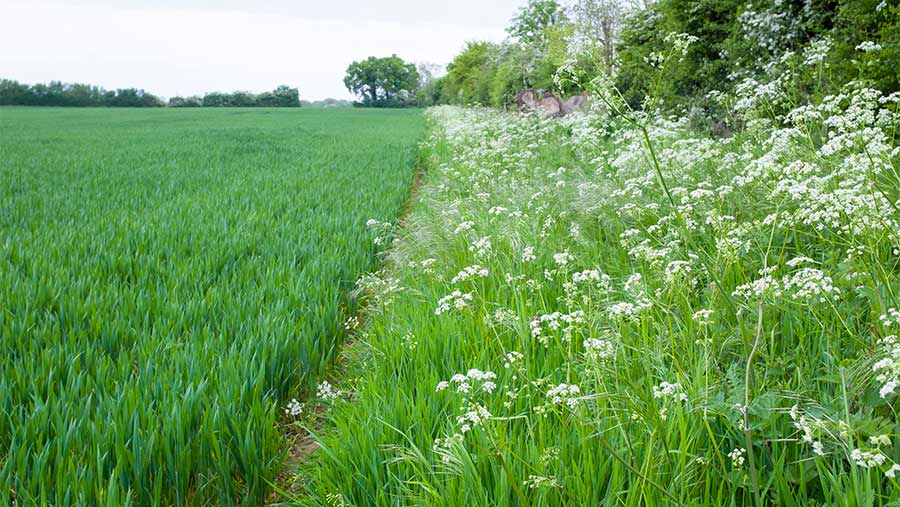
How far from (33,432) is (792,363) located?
309 centimetres

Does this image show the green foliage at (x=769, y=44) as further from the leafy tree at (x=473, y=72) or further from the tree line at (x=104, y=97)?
the tree line at (x=104, y=97)

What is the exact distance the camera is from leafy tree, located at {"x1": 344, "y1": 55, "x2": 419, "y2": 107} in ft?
363

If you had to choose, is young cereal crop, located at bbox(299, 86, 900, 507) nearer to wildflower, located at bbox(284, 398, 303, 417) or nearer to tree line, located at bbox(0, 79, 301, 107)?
wildflower, located at bbox(284, 398, 303, 417)

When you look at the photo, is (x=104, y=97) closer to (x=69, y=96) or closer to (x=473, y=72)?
(x=69, y=96)

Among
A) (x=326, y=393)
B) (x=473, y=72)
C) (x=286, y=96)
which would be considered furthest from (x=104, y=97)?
(x=326, y=393)

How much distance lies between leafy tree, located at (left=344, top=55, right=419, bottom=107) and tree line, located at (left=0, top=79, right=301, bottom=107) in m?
31.3

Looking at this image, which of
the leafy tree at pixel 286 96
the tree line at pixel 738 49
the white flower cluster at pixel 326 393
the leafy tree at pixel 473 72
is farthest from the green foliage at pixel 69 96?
the white flower cluster at pixel 326 393

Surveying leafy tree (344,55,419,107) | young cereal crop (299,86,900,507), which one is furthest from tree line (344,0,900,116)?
leafy tree (344,55,419,107)

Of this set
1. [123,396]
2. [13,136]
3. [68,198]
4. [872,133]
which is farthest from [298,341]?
[13,136]

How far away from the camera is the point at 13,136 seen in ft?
67.1

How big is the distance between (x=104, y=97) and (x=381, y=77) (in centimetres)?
5413

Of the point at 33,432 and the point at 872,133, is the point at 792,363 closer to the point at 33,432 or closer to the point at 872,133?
the point at 872,133

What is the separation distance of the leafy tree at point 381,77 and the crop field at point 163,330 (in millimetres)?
106666

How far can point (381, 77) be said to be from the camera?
111m
